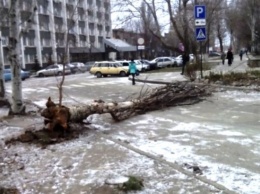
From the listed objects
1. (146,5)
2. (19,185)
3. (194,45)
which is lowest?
(19,185)

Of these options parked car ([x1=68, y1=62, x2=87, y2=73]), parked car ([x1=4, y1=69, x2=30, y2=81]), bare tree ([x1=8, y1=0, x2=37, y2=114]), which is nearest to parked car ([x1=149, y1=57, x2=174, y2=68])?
parked car ([x1=68, y1=62, x2=87, y2=73])

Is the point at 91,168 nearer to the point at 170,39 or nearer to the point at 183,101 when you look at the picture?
the point at 183,101

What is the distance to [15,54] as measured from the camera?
12.5 meters

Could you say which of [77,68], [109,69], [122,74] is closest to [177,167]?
[122,74]

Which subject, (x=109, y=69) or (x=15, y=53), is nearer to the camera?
(x=15, y=53)

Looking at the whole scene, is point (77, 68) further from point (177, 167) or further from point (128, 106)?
point (177, 167)

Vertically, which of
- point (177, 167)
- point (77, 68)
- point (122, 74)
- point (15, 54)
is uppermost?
point (15, 54)

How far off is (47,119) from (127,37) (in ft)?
264

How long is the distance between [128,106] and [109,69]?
26982mm

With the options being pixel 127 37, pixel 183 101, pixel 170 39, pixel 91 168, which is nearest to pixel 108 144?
pixel 91 168

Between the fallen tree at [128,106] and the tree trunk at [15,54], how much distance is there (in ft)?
11.8

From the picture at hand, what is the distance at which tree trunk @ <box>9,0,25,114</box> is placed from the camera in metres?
12.4

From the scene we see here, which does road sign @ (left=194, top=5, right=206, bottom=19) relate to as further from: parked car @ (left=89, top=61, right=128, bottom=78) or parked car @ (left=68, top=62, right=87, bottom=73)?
parked car @ (left=68, top=62, right=87, bottom=73)

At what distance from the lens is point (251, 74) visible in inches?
716
